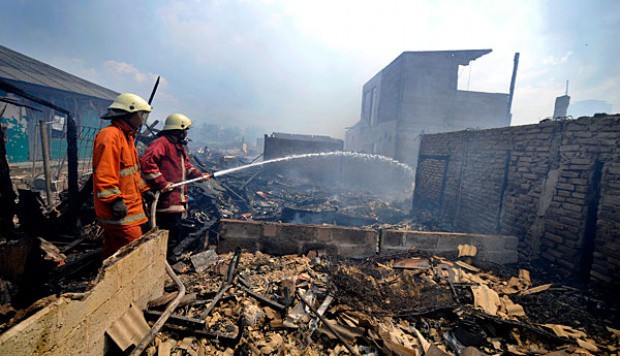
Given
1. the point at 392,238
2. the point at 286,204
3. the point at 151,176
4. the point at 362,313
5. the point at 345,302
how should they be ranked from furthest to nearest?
the point at 286,204 → the point at 392,238 → the point at 151,176 → the point at 345,302 → the point at 362,313

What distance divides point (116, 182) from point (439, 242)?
5.66m

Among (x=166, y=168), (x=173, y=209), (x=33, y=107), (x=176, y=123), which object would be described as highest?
(x=33, y=107)

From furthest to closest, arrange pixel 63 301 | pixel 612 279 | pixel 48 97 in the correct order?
pixel 48 97
pixel 612 279
pixel 63 301

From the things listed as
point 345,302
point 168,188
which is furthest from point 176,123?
point 345,302

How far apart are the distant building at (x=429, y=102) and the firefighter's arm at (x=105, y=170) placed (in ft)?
61.0

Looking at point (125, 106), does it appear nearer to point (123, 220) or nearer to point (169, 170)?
point (169, 170)

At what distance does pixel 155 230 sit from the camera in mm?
3121

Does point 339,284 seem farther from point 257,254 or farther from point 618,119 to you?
point 618,119

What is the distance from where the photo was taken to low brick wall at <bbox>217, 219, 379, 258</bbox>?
499 centimetres

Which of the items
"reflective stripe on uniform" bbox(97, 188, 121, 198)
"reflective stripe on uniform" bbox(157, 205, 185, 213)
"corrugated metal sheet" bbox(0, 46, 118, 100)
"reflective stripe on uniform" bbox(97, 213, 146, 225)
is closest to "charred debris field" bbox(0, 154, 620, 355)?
"reflective stripe on uniform" bbox(157, 205, 185, 213)

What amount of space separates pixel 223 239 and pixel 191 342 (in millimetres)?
2420

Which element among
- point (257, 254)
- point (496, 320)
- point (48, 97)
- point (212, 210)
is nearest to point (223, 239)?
point (257, 254)

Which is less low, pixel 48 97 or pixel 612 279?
pixel 48 97

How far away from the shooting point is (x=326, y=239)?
5.09 metres
